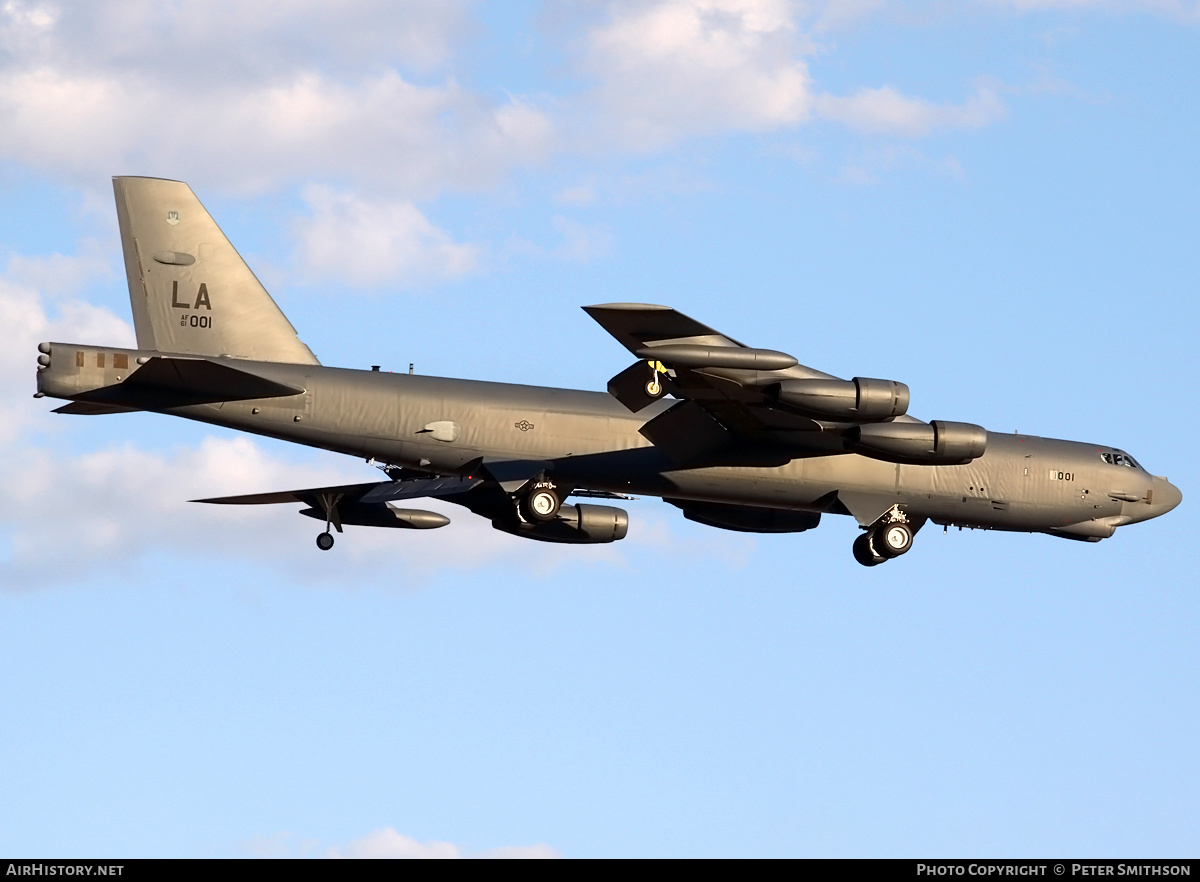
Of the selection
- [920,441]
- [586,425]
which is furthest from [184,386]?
[920,441]

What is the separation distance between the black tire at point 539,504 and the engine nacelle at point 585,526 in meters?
4.56

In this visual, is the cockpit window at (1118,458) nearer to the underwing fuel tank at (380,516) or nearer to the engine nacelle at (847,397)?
the engine nacelle at (847,397)

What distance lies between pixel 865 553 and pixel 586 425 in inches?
255

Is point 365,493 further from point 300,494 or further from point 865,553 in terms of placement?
point 865,553

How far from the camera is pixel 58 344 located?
29891 mm

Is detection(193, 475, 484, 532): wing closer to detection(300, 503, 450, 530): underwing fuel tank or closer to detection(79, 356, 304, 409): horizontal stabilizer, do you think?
detection(300, 503, 450, 530): underwing fuel tank

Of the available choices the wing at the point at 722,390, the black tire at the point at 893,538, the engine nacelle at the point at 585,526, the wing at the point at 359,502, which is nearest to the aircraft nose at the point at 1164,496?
the black tire at the point at 893,538

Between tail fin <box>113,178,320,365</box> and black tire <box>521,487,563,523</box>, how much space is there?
498 cm

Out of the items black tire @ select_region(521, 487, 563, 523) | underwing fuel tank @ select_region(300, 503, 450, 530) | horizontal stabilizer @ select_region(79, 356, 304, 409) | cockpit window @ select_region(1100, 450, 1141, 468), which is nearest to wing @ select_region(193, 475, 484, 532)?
underwing fuel tank @ select_region(300, 503, 450, 530)

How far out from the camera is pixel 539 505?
32688mm
